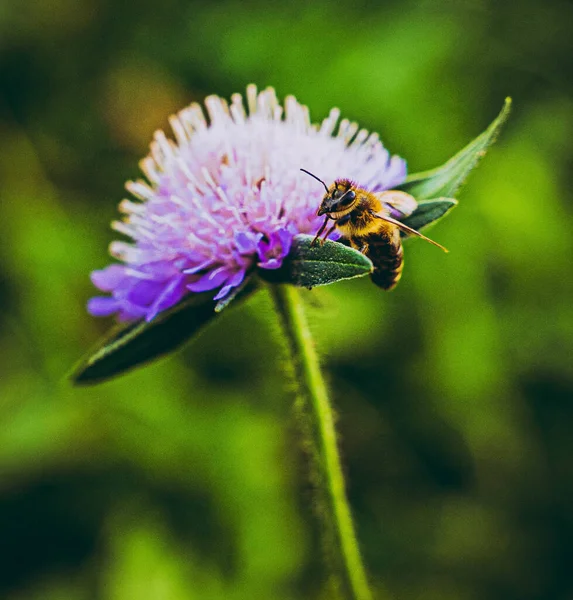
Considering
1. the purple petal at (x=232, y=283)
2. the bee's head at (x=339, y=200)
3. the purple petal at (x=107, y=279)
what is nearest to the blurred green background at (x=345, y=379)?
the purple petal at (x=107, y=279)

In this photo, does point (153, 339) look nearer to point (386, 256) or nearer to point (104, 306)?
point (104, 306)

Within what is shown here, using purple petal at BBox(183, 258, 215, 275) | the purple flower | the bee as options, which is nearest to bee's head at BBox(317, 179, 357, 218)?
the bee

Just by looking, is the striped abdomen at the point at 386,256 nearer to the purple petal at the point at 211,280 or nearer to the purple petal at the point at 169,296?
the purple petal at the point at 211,280

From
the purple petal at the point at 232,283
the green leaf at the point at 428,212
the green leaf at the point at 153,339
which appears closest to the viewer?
the purple petal at the point at 232,283

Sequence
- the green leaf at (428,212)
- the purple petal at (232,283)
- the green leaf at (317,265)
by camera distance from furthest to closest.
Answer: the green leaf at (428,212) < the purple petal at (232,283) < the green leaf at (317,265)

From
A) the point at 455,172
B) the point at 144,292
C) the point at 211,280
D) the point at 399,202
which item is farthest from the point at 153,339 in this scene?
the point at 455,172

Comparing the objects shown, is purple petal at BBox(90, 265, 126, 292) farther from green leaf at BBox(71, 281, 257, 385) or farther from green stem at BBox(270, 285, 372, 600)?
green stem at BBox(270, 285, 372, 600)
